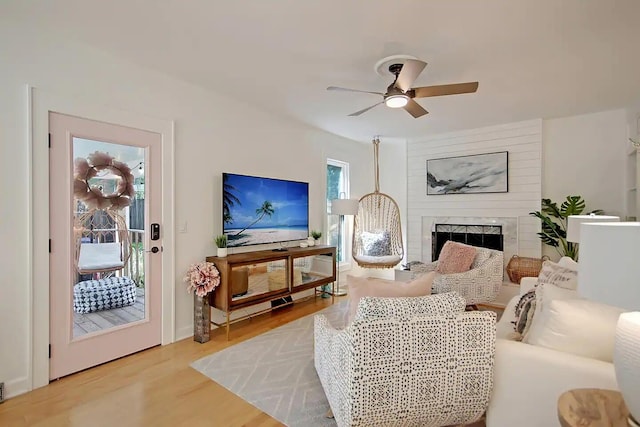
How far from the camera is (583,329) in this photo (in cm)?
144

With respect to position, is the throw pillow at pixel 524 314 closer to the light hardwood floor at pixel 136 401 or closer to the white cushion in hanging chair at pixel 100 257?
the light hardwood floor at pixel 136 401

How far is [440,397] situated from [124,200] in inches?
110

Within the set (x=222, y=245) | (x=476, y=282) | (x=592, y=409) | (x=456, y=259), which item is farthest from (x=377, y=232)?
(x=592, y=409)

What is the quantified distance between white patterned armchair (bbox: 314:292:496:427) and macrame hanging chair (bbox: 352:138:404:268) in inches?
129

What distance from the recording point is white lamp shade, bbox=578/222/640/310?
852 mm

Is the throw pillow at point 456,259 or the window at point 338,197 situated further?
the window at point 338,197

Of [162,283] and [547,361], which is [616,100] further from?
[162,283]

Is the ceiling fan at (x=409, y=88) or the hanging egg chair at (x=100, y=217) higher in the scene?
the ceiling fan at (x=409, y=88)

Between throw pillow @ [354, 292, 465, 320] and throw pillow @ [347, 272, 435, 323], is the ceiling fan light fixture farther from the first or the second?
throw pillow @ [354, 292, 465, 320]

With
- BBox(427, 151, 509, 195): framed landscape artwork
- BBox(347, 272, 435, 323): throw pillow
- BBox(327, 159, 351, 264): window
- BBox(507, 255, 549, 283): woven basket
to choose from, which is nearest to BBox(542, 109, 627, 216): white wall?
BBox(427, 151, 509, 195): framed landscape artwork

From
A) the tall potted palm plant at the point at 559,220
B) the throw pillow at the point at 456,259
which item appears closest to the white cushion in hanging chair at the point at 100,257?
the throw pillow at the point at 456,259

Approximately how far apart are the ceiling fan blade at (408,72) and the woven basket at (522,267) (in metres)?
3.05

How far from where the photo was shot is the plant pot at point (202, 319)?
119 inches

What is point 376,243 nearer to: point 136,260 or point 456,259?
point 456,259
